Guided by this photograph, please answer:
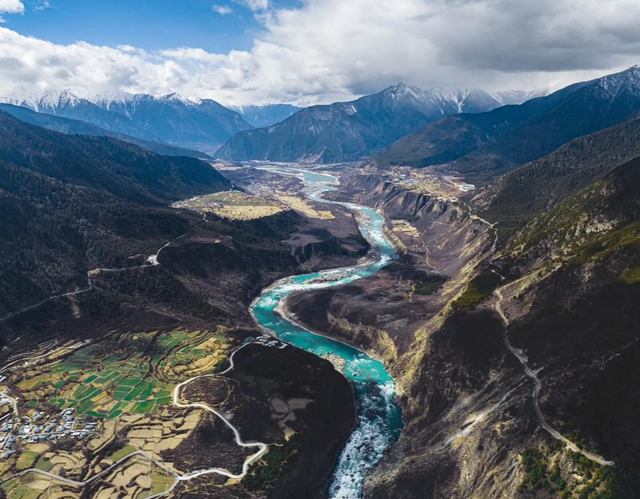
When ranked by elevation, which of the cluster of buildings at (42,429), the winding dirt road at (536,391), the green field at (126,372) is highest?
the winding dirt road at (536,391)

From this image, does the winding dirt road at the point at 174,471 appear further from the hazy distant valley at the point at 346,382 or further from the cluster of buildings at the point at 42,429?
the cluster of buildings at the point at 42,429

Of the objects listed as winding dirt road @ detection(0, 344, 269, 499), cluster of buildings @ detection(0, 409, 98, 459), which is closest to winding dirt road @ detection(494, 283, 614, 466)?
winding dirt road @ detection(0, 344, 269, 499)

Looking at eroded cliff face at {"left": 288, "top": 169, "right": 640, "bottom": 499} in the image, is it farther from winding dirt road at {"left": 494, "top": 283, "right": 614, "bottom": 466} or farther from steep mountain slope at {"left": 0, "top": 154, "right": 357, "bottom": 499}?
steep mountain slope at {"left": 0, "top": 154, "right": 357, "bottom": 499}

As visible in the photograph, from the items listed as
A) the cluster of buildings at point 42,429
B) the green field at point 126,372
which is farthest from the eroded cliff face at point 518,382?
the cluster of buildings at point 42,429

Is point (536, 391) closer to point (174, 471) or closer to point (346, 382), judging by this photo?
point (346, 382)

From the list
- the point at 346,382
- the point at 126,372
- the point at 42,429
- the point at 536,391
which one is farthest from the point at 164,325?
the point at 536,391

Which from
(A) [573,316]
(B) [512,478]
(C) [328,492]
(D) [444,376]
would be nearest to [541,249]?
(A) [573,316]
